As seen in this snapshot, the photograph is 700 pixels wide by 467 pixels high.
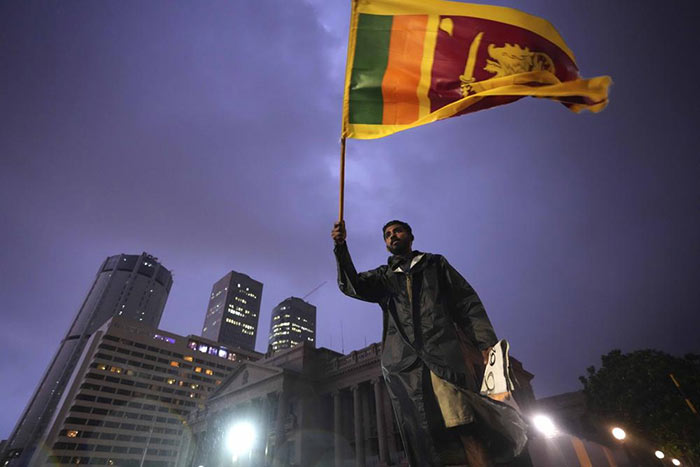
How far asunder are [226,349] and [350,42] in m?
120

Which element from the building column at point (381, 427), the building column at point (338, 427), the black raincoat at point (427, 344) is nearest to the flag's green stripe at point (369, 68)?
the black raincoat at point (427, 344)

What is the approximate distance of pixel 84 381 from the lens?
272 ft

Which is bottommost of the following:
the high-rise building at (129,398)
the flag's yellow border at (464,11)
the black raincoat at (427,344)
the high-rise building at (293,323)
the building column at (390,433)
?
the black raincoat at (427,344)

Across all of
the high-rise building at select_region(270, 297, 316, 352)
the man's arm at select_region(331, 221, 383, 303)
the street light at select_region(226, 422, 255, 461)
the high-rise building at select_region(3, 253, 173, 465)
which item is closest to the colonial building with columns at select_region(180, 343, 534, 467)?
the street light at select_region(226, 422, 255, 461)

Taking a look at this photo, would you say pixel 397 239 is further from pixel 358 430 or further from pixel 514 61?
pixel 358 430

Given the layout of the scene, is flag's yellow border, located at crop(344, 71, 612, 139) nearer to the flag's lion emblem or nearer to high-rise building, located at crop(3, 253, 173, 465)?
the flag's lion emblem

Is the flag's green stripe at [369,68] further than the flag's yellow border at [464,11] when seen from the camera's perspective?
Yes

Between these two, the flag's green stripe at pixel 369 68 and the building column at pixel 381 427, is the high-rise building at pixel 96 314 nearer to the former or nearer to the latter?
the building column at pixel 381 427

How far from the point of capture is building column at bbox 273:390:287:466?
1136 inches

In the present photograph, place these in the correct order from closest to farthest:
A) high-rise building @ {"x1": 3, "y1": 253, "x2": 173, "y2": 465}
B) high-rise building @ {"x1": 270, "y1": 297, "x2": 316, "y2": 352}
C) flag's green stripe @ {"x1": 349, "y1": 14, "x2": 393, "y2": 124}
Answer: flag's green stripe @ {"x1": 349, "y1": 14, "x2": 393, "y2": 124} < high-rise building @ {"x1": 3, "y1": 253, "x2": 173, "y2": 465} < high-rise building @ {"x1": 270, "y1": 297, "x2": 316, "y2": 352}

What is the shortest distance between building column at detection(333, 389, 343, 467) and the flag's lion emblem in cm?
3265

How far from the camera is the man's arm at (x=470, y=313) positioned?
2560mm

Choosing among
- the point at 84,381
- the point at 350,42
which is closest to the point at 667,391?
the point at 350,42

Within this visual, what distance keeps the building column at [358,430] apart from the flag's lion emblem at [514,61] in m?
31.0
